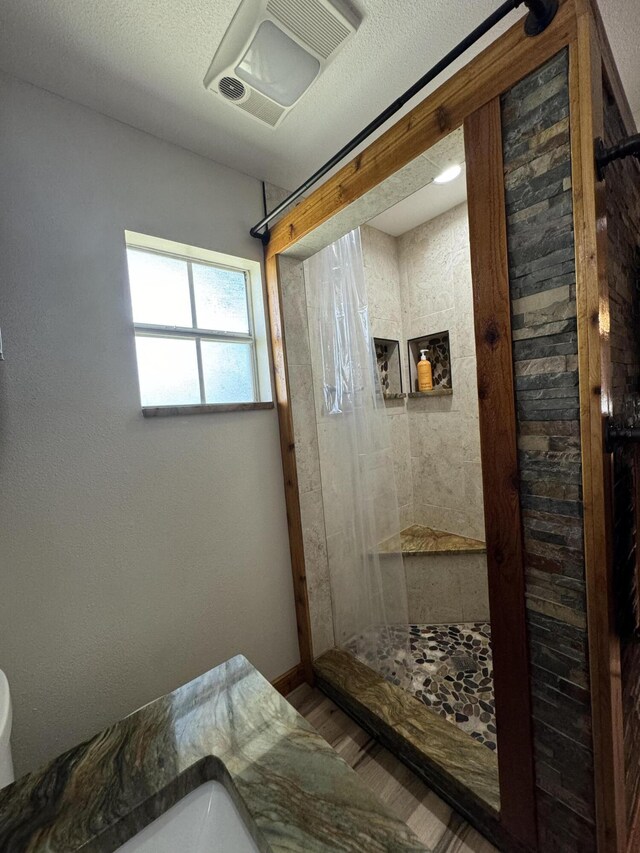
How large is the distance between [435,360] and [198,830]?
248cm

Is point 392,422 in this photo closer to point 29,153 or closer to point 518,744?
point 518,744

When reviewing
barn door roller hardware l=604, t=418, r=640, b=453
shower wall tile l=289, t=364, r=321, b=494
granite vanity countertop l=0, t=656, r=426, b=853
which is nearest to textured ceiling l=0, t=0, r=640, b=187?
shower wall tile l=289, t=364, r=321, b=494

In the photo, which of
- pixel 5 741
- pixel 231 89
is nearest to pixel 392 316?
pixel 231 89

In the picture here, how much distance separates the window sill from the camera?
126 cm

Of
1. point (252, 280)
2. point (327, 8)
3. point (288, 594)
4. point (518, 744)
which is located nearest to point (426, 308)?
point (252, 280)

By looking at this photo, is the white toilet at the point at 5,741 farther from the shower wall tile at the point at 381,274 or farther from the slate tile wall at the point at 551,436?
the shower wall tile at the point at 381,274

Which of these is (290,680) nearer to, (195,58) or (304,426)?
(304,426)

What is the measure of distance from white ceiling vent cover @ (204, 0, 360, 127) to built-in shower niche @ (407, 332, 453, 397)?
1.64 metres

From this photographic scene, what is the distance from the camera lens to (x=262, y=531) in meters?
1.59

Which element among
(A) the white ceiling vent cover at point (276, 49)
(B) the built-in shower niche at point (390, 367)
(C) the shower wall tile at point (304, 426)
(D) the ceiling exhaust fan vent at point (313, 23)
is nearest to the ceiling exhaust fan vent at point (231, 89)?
(A) the white ceiling vent cover at point (276, 49)

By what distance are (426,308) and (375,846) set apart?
2.48 meters

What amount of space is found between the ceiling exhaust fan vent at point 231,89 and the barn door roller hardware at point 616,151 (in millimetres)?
1002

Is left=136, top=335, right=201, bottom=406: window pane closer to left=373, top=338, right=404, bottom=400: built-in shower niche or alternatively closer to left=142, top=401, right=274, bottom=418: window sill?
left=142, top=401, right=274, bottom=418: window sill

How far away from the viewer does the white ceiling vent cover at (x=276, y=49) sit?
0.85m
